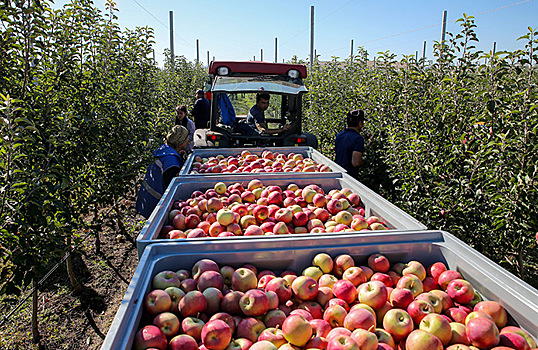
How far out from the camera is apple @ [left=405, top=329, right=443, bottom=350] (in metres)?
1.50

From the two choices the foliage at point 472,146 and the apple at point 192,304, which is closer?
the apple at point 192,304

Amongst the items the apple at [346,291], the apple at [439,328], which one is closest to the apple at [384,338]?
the apple at [439,328]

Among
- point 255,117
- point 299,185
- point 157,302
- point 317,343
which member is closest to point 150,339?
point 157,302

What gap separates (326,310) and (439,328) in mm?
525

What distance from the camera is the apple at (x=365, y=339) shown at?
1494mm

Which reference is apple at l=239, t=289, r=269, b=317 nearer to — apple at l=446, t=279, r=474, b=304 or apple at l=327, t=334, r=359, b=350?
apple at l=327, t=334, r=359, b=350

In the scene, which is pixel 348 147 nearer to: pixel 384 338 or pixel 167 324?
pixel 384 338

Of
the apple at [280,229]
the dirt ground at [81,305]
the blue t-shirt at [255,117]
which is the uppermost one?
the blue t-shirt at [255,117]

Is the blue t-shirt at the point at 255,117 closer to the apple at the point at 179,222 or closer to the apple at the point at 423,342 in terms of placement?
the apple at the point at 179,222

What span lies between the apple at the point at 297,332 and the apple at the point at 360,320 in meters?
0.21

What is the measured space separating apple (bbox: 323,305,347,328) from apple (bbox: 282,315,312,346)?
0.22 metres

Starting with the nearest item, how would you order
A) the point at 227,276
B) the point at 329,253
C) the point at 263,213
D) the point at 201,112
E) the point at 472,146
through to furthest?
the point at 227,276
the point at 329,253
the point at 263,213
the point at 472,146
the point at 201,112

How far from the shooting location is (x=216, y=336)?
1.55 meters

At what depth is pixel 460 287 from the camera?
1.89 meters
